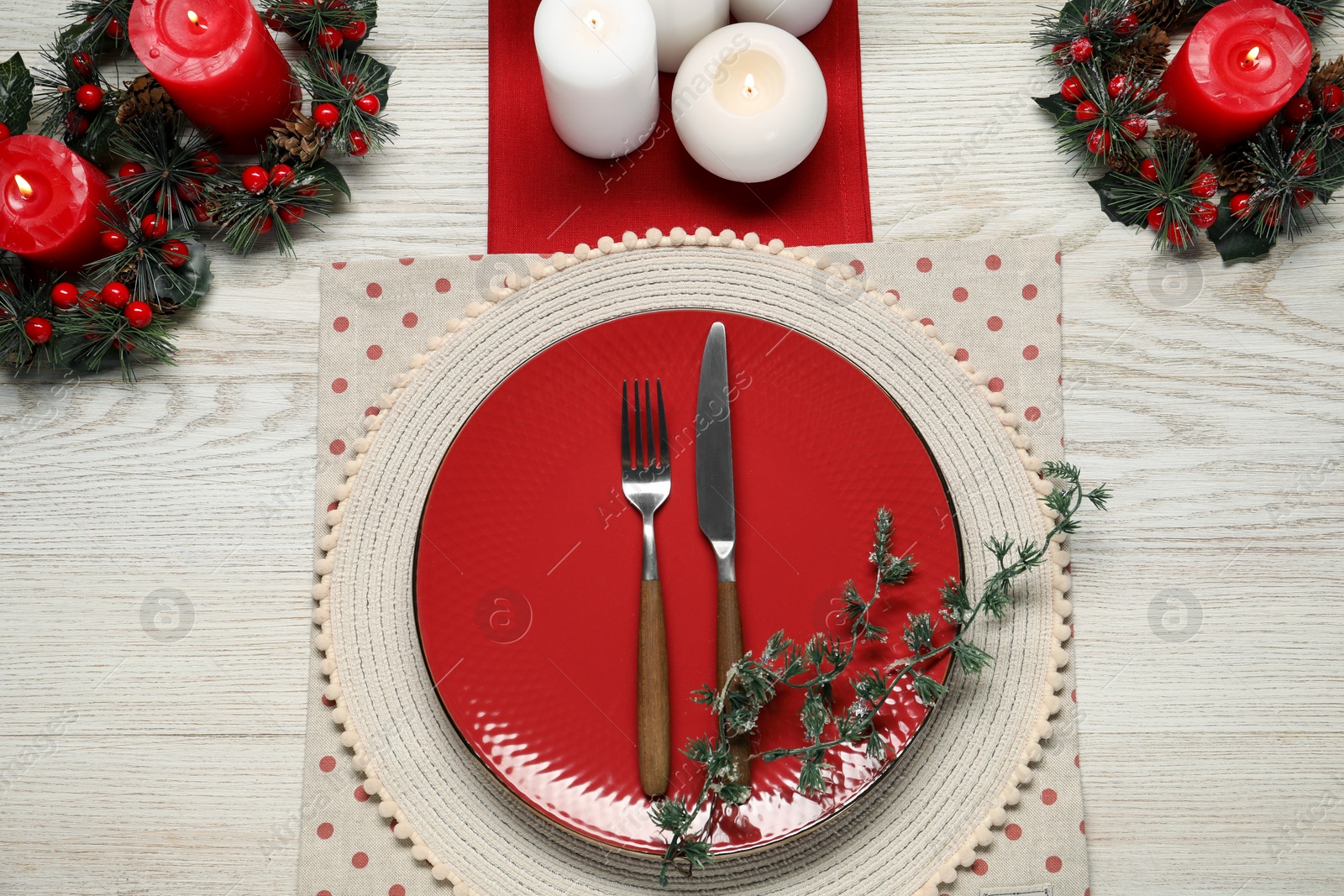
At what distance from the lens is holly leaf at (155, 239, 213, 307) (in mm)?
772

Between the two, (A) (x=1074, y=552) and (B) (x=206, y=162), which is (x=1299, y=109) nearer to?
(A) (x=1074, y=552)

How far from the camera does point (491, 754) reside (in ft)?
2.14

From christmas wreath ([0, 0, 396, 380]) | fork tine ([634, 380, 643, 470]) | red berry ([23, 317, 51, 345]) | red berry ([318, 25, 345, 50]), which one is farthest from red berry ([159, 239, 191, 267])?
fork tine ([634, 380, 643, 470])

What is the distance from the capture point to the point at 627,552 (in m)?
0.69

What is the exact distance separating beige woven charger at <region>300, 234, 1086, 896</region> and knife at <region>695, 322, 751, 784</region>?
8cm

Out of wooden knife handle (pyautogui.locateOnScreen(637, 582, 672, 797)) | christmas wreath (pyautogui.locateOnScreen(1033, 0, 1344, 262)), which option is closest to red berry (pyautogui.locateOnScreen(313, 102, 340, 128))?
wooden knife handle (pyautogui.locateOnScreen(637, 582, 672, 797))

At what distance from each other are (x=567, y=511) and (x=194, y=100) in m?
0.45

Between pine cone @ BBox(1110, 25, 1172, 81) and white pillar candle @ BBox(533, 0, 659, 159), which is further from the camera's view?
pine cone @ BBox(1110, 25, 1172, 81)

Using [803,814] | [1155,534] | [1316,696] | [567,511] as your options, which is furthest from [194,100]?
[1316,696]

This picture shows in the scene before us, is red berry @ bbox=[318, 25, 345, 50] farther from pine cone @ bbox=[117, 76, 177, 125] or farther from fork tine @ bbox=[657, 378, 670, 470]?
fork tine @ bbox=[657, 378, 670, 470]

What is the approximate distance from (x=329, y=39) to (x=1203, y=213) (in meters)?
0.76

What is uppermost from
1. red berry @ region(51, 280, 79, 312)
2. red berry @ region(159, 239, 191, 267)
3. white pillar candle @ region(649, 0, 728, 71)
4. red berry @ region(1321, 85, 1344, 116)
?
white pillar candle @ region(649, 0, 728, 71)

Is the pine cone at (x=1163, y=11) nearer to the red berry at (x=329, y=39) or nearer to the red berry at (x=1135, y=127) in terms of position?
the red berry at (x=1135, y=127)

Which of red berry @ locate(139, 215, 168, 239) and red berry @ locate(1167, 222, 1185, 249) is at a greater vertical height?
red berry @ locate(1167, 222, 1185, 249)
